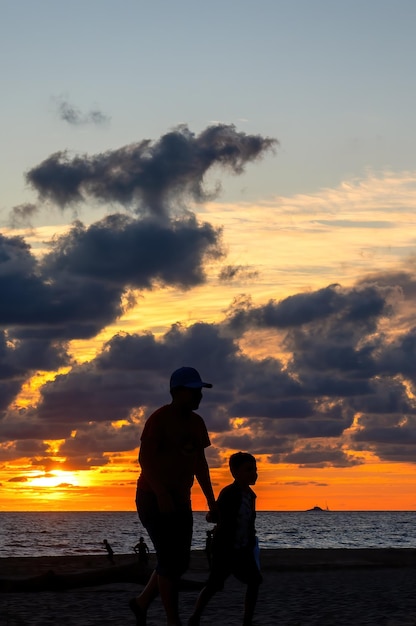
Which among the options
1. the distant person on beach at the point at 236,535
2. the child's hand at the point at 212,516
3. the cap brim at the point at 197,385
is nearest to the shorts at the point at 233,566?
the distant person on beach at the point at 236,535

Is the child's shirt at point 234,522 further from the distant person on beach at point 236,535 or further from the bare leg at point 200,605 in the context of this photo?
the bare leg at point 200,605

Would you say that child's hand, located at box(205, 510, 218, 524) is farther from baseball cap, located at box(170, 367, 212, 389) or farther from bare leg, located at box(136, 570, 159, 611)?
baseball cap, located at box(170, 367, 212, 389)

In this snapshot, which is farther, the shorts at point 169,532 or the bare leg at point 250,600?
the bare leg at point 250,600

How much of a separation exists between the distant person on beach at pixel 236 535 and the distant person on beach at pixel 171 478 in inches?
27.4

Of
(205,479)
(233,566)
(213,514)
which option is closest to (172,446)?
(205,479)

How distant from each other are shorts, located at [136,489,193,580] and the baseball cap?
0.87 meters

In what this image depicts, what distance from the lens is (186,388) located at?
25.7ft

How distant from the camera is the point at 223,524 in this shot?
8477 mm

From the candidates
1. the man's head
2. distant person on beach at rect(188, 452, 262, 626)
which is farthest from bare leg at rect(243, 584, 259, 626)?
the man's head

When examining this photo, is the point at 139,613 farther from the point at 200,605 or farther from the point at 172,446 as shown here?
the point at 172,446

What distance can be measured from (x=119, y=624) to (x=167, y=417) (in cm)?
290

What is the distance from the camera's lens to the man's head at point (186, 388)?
7840 millimetres

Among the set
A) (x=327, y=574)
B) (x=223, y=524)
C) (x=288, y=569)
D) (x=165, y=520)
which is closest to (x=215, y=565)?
(x=223, y=524)

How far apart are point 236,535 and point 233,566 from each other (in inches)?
10.4
